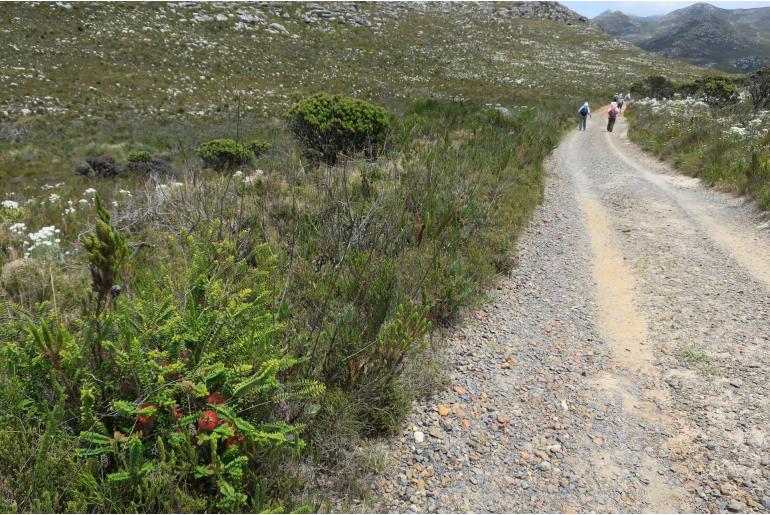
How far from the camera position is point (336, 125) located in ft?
37.8

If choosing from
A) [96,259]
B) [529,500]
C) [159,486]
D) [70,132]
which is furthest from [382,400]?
[70,132]

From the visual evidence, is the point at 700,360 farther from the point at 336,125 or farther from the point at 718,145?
the point at 718,145

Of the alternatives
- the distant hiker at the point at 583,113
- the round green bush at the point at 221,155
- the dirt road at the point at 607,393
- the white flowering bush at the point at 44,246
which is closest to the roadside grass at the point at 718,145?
the distant hiker at the point at 583,113

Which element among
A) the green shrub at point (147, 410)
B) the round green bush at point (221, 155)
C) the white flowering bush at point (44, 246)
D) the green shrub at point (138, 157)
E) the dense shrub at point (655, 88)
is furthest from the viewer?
the dense shrub at point (655, 88)

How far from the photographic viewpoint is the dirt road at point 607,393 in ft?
9.63

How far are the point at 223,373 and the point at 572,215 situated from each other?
8799 mm

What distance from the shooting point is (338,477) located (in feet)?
8.94

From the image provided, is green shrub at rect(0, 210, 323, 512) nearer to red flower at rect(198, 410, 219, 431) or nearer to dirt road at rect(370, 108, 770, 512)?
red flower at rect(198, 410, 219, 431)

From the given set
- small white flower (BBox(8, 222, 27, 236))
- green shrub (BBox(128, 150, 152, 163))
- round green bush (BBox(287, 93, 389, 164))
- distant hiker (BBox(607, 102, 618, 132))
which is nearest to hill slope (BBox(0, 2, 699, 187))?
green shrub (BBox(128, 150, 152, 163))

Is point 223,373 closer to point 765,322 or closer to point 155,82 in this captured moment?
point 765,322

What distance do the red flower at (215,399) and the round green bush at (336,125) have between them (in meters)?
9.40

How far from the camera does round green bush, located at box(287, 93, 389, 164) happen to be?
452 inches

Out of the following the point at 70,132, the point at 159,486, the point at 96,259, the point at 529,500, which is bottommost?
the point at 70,132

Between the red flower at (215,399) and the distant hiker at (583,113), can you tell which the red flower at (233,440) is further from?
the distant hiker at (583,113)
